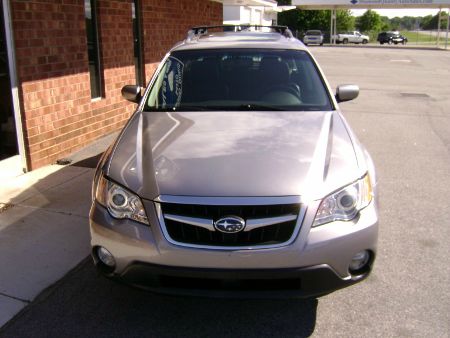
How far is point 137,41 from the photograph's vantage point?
32.3ft

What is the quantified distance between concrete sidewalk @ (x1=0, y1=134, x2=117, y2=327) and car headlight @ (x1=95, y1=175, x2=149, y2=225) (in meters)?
0.99

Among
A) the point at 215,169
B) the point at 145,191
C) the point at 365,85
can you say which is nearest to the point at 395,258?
the point at 215,169

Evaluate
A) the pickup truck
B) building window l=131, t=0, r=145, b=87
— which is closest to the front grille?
building window l=131, t=0, r=145, b=87

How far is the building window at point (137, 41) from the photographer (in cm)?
959

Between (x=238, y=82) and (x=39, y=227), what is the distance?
87.8 inches

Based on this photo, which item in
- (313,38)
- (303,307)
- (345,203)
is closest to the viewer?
(345,203)

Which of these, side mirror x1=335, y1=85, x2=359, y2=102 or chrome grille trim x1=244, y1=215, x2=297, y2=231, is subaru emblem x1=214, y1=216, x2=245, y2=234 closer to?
chrome grille trim x1=244, y1=215, x2=297, y2=231

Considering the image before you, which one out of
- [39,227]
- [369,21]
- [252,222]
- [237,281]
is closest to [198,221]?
[252,222]

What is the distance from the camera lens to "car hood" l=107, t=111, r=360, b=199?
115 inches

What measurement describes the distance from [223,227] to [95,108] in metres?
5.67

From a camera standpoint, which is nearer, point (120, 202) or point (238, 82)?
point (120, 202)

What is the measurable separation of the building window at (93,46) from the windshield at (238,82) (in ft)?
11.8

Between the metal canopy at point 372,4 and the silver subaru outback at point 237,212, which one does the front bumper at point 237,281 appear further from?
the metal canopy at point 372,4

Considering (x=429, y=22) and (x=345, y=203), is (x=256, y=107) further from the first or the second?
(x=429, y=22)
